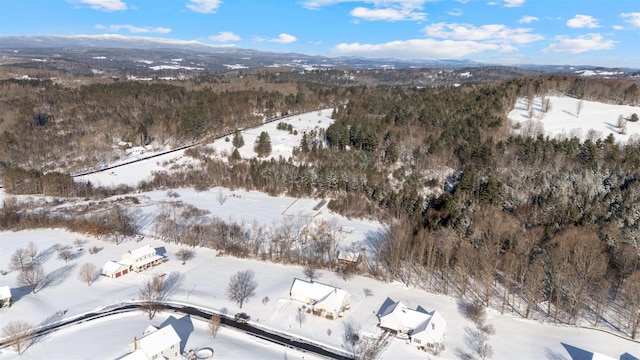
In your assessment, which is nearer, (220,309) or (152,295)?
(220,309)

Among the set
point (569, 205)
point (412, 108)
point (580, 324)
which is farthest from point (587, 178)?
point (412, 108)

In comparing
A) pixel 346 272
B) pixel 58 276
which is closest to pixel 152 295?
pixel 58 276

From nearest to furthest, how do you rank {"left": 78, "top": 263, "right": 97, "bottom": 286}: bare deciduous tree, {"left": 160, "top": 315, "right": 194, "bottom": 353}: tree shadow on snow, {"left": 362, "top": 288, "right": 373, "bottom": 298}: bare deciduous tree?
1. {"left": 160, "top": 315, "right": 194, "bottom": 353}: tree shadow on snow
2. {"left": 362, "top": 288, "right": 373, "bottom": 298}: bare deciduous tree
3. {"left": 78, "top": 263, "right": 97, "bottom": 286}: bare deciduous tree

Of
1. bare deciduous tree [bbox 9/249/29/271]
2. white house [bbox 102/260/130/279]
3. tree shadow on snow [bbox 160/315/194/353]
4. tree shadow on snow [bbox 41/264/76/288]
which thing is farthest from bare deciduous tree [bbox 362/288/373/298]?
bare deciduous tree [bbox 9/249/29/271]

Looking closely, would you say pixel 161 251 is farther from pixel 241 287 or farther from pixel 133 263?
pixel 241 287

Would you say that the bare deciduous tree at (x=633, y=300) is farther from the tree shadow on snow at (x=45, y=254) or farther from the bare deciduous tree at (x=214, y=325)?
the tree shadow on snow at (x=45, y=254)

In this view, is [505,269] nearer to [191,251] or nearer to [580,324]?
[580,324]

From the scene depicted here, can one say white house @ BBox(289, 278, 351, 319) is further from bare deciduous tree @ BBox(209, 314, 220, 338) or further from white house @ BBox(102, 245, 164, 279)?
white house @ BBox(102, 245, 164, 279)

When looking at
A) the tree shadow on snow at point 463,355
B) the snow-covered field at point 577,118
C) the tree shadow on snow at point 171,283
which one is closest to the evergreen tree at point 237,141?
the tree shadow on snow at point 171,283
